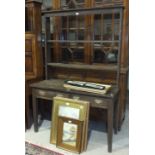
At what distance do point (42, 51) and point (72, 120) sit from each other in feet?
3.65

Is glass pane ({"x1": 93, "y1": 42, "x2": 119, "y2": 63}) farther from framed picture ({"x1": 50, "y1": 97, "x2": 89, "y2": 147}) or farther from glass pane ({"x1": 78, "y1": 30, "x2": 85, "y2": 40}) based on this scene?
framed picture ({"x1": 50, "y1": 97, "x2": 89, "y2": 147})

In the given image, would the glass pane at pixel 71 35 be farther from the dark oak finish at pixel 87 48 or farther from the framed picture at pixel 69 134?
the framed picture at pixel 69 134

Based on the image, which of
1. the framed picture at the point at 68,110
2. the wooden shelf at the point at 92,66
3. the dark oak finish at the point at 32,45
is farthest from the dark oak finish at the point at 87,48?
the framed picture at the point at 68,110

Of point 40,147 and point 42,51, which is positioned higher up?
point 42,51

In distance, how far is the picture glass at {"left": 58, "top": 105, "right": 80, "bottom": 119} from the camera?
215cm

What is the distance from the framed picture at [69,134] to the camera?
2127 millimetres

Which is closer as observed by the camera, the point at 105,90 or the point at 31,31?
the point at 105,90

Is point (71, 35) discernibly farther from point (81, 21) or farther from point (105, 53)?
point (105, 53)

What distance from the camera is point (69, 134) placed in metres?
2.19

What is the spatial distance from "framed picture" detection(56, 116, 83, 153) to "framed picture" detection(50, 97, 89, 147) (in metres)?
0.05

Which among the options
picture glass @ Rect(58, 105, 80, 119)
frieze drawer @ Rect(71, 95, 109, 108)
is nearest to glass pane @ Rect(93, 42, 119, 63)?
frieze drawer @ Rect(71, 95, 109, 108)
